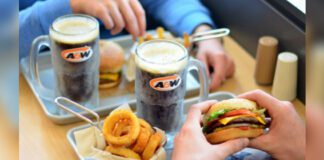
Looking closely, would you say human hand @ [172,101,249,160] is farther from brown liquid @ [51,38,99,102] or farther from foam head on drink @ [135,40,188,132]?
brown liquid @ [51,38,99,102]

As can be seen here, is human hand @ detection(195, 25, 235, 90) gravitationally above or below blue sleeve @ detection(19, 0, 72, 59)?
below

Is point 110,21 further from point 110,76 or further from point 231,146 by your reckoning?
point 231,146

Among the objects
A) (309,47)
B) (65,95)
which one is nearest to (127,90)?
(65,95)

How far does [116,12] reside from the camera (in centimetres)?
137

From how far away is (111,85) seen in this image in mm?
1342

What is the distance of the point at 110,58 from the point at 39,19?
0.23m

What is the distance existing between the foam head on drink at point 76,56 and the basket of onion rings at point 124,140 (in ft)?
0.54

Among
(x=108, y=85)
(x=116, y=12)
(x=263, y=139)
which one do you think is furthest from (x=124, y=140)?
(x=116, y=12)

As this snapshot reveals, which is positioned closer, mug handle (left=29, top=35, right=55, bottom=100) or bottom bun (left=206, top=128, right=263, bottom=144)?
bottom bun (left=206, top=128, right=263, bottom=144)

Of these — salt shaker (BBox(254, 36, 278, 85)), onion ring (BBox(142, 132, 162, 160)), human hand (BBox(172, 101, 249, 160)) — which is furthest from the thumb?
salt shaker (BBox(254, 36, 278, 85))

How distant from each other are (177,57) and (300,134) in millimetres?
302

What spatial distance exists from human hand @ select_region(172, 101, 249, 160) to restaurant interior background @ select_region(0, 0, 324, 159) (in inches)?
6.1

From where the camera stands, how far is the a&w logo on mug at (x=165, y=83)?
1.06 m

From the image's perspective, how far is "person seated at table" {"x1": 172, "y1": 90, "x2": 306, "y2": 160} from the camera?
0.93 m
